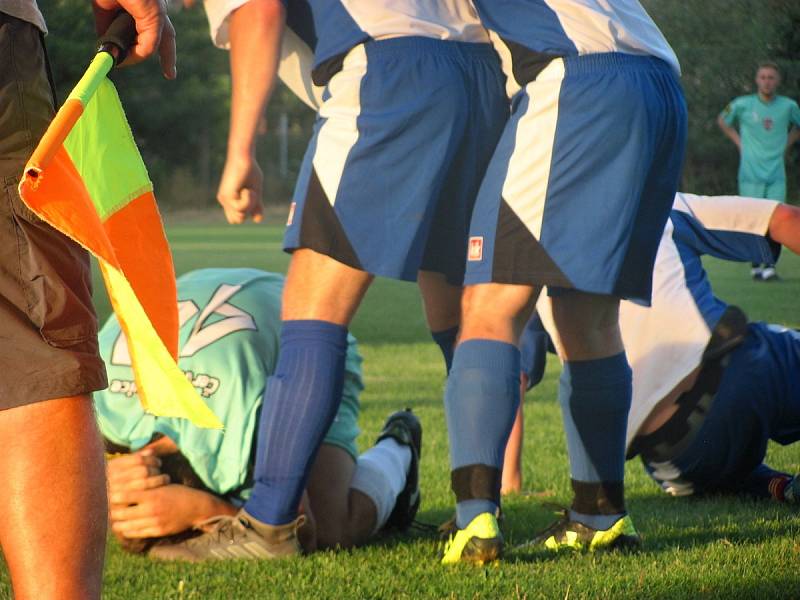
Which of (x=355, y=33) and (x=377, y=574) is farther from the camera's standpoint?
(x=355, y=33)

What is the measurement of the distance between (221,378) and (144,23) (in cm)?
148

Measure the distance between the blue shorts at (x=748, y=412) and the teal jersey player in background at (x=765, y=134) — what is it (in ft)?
38.4

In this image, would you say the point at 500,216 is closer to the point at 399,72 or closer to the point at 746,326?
the point at 399,72

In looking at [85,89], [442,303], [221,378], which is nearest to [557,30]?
[442,303]

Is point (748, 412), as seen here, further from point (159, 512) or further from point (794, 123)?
point (794, 123)

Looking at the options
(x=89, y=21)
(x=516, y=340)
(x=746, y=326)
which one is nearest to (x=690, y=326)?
(x=746, y=326)

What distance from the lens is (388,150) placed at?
3.36m

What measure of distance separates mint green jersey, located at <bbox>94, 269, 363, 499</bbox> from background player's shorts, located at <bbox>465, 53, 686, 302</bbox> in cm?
64

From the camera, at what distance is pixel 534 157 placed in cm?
328

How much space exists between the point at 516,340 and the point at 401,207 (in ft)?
1.31

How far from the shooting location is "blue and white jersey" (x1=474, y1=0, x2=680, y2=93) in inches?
132

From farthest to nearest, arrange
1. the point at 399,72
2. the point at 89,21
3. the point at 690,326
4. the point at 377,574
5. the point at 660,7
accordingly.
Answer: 1. the point at 89,21
2. the point at 660,7
3. the point at 690,326
4. the point at 399,72
5. the point at 377,574

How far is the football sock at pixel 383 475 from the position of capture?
11.9ft

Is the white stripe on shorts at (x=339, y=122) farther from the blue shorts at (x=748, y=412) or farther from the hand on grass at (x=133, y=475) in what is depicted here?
the blue shorts at (x=748, y=412)
